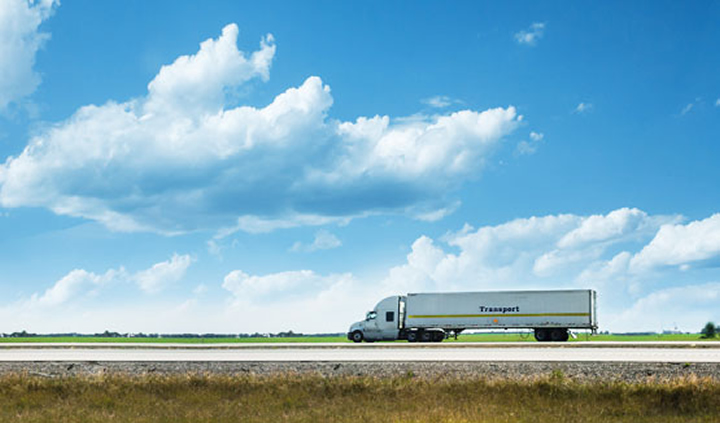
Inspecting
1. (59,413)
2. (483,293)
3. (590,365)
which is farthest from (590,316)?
(59,413)

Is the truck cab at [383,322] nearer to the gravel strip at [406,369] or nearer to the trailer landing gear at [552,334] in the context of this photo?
the trailer landing gear at [552,334]

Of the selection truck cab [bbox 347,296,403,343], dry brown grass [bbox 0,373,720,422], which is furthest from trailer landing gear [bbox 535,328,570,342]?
dry brown grass [bbox 0,373,720,422]

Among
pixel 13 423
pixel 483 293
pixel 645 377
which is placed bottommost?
Answer: pixel 13 423

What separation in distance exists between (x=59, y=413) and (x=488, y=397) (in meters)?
13.3

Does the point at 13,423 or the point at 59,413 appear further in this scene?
the point at 59,413

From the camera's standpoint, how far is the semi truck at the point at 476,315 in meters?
46.5

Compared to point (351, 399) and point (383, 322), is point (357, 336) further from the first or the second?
point (351, 399)

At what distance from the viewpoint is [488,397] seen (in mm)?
22578

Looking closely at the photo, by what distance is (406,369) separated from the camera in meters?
28.5

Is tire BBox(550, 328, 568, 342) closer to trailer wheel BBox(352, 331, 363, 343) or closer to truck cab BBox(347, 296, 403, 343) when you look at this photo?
truck cab BBox(347, 296, 403, 343)

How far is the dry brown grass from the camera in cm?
2000

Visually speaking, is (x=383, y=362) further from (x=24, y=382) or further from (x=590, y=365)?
(x=24, y=382)

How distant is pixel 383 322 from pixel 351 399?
2691 centimetres

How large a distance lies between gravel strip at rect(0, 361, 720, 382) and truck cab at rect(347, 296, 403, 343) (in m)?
19.5
